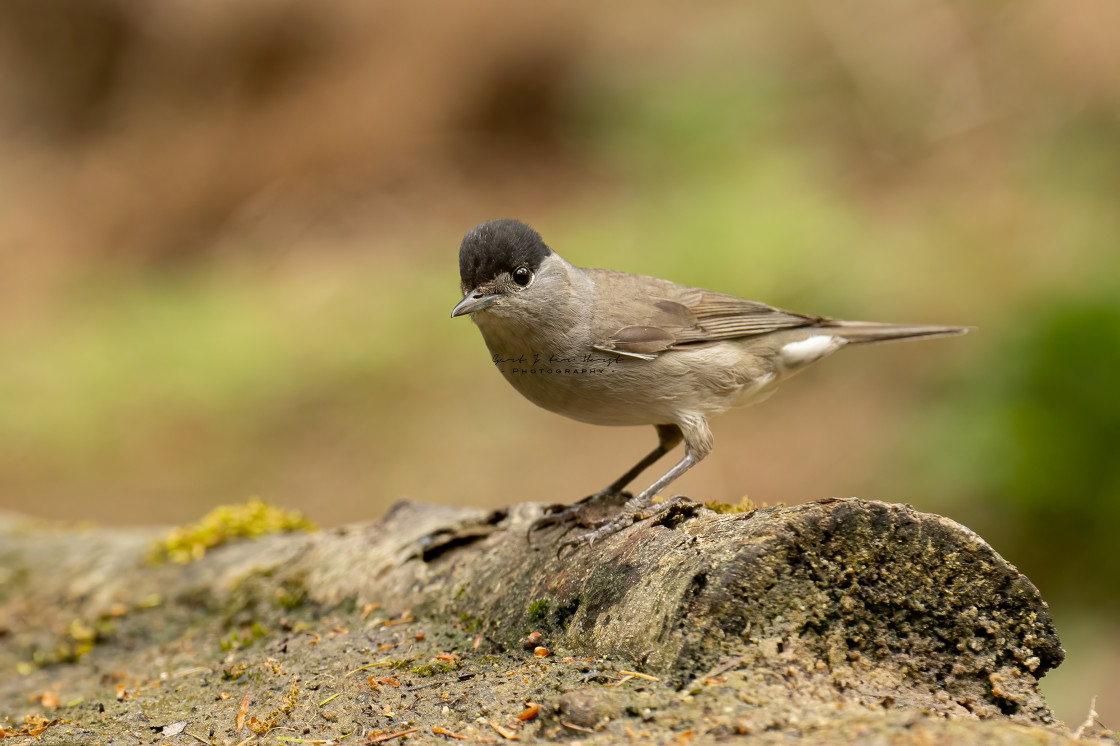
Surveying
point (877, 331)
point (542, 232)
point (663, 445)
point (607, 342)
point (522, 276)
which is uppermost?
point (542, 232)

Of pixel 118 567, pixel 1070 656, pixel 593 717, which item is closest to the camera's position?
pixel 593 717

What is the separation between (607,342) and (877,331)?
1782 mm

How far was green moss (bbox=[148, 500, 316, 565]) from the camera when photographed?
4.88 metres

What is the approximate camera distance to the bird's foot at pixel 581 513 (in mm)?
3816

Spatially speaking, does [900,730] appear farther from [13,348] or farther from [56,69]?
[56,69]

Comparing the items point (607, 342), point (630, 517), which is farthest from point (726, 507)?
point (607, 342)

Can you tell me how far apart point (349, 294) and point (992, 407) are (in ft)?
25.9

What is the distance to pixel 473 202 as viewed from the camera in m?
15.0

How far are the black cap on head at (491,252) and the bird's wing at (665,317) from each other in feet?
1.75

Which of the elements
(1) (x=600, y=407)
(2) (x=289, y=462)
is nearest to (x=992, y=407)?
(1) (x=600, y=407)

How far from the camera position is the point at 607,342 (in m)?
4.46

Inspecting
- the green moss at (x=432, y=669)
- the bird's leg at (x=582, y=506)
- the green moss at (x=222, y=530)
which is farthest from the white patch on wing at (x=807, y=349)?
the green moss at (x=222, y=530)

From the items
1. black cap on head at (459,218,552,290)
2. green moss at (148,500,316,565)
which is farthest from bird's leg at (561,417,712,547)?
green moss at (148,500,316,565)

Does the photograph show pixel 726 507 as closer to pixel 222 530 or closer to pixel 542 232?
pixel 222 530
